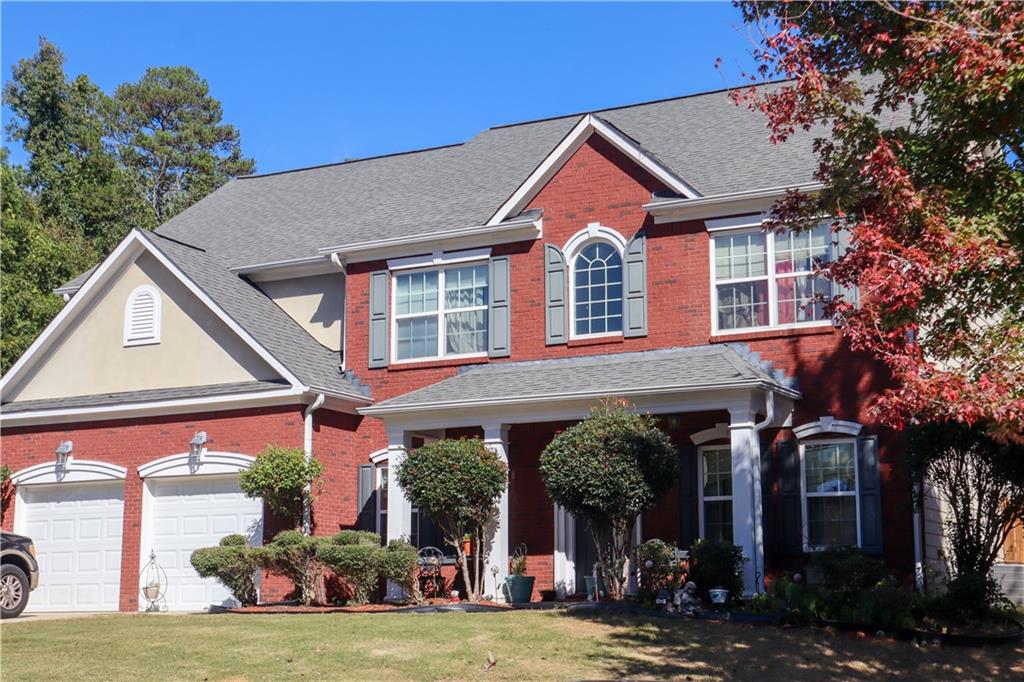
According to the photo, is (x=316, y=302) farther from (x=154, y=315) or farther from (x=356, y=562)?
(x=356, y=562)

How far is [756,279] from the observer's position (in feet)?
64.8

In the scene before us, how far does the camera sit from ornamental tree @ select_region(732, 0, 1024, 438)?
10008mm

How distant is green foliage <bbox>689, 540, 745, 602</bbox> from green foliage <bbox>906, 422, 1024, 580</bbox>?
272cm

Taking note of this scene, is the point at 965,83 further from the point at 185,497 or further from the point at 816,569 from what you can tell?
the point at 185,497

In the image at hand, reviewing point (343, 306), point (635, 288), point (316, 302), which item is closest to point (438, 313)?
point (343, 306)

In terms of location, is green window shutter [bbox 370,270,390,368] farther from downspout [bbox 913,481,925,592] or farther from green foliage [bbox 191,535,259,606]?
downspout [bbox 913,481,925,592]

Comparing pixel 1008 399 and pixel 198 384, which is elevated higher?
pixel 198 384

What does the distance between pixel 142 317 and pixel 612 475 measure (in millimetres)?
10865

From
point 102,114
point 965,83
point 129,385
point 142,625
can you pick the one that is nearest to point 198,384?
point 129,385

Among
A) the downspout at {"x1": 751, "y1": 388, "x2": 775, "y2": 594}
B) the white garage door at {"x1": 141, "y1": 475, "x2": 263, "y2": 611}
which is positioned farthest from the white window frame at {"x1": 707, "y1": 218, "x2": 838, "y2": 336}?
the white garage door at {"x1": 141, "y1": 475, "x2": 263, "y2": 611}

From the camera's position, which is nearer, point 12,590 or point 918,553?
point 918,553

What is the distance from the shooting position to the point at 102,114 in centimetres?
5584

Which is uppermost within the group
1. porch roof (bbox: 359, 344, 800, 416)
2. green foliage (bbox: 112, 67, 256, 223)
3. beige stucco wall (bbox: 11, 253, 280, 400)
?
green foliage (bbox: 112, 67, 256, 223)

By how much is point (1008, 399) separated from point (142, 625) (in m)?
11.7
